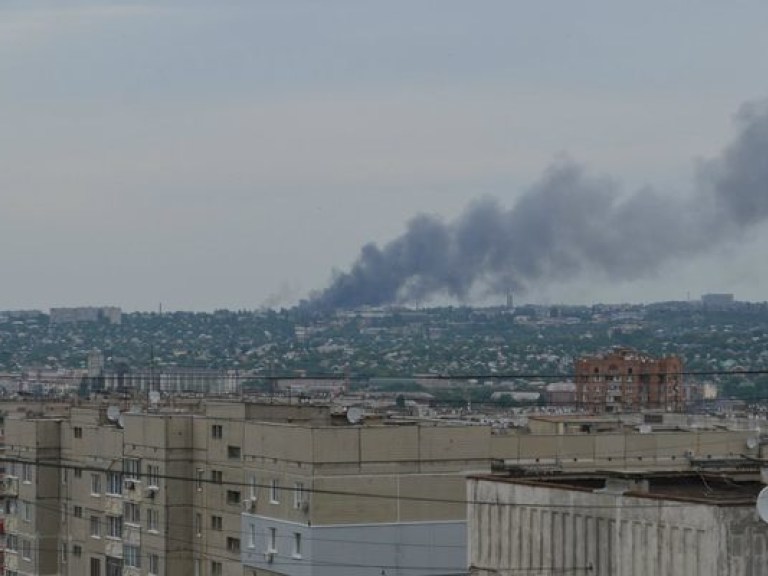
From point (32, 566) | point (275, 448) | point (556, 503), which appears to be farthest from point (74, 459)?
point (556, 503)

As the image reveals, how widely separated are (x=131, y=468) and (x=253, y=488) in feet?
25.8

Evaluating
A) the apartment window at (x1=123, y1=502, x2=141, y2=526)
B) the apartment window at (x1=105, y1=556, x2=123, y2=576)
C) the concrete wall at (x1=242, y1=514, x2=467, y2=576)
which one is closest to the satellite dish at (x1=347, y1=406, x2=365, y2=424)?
the concrete wall at (x1=242, y1=514, x2=467, y2=576)

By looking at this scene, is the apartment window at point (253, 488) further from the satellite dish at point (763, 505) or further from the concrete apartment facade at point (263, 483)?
the satellite dish at point (763, 505)

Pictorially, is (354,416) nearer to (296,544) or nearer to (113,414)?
(296,544)

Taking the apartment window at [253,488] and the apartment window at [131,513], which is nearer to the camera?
the apartment window at [253,488]

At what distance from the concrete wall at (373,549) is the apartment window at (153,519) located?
7.91 meters

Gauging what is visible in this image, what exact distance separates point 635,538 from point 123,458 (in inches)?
1335

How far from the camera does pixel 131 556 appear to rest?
64.4m

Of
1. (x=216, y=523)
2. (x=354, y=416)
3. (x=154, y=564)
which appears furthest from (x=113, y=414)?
(x=354, y=416)

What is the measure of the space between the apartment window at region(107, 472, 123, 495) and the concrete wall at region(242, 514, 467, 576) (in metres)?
10.8

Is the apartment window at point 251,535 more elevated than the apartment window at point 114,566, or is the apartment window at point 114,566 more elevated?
the apartment window at point 251,535

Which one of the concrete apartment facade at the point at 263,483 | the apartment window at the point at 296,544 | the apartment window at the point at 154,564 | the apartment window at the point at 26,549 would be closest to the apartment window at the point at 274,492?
the concrete apartment facade at the point at 263,483

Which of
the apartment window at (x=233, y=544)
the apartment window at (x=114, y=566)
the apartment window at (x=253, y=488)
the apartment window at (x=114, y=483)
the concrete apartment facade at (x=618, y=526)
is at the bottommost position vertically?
the apartment window at (x=114, y=566)

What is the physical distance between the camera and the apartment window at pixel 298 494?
5476 cm
